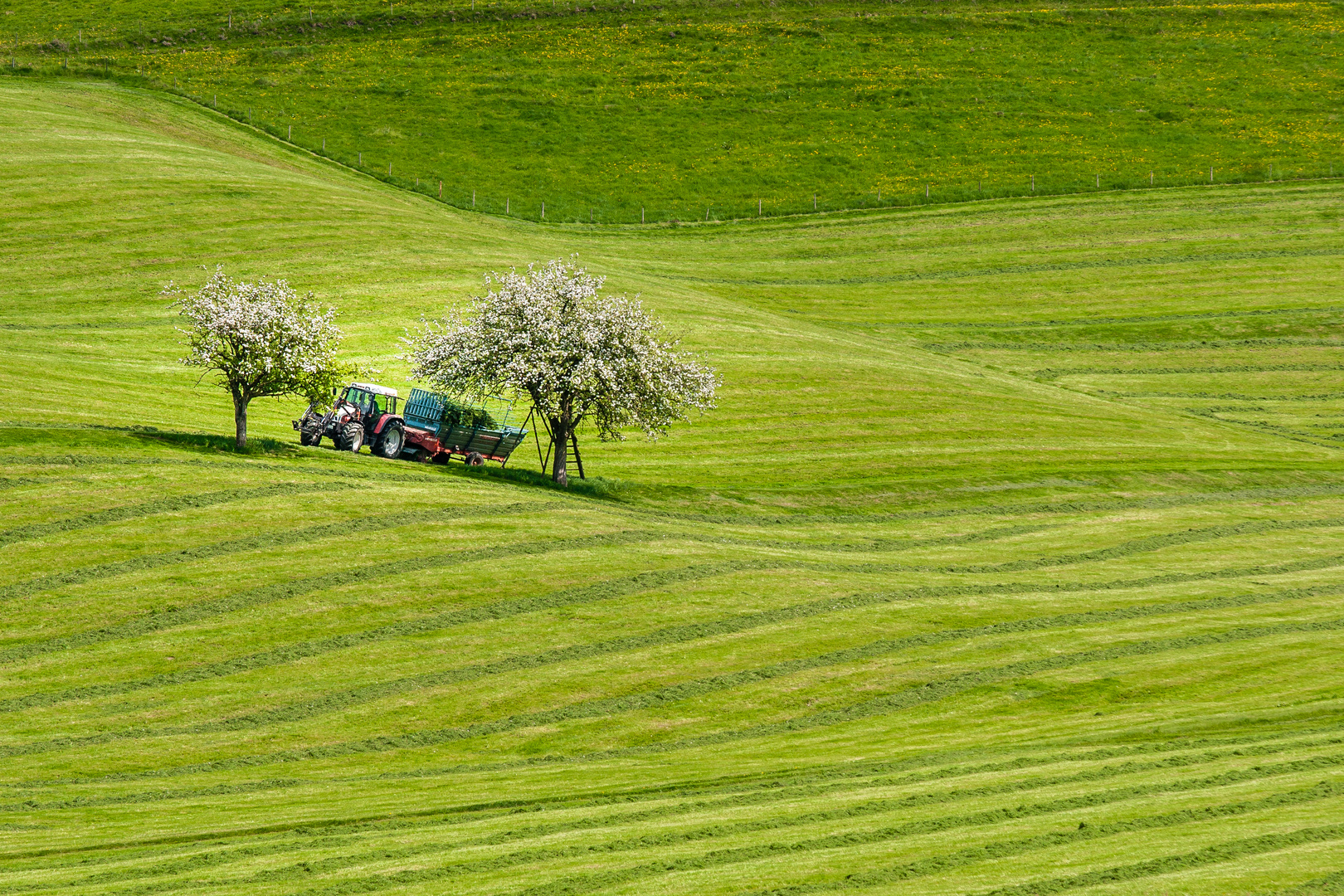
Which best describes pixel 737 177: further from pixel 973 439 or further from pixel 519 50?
pixel 973 439

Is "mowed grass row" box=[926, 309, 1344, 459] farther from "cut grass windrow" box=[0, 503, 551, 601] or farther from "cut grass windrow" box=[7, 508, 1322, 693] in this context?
"cut grass windrow" box=[0, 503, 551, 601]

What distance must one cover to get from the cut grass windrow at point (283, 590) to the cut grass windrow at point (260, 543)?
2.10 metres

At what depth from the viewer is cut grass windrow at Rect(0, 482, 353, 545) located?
38188mm

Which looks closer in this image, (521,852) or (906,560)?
(521,852)

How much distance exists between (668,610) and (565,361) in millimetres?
12614

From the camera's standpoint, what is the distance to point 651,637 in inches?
1480

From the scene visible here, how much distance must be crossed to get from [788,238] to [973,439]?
3828cm

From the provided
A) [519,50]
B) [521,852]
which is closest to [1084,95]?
[519,50]

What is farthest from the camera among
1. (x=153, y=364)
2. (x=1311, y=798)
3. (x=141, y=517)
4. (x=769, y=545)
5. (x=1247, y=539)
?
(x=153, y=364)

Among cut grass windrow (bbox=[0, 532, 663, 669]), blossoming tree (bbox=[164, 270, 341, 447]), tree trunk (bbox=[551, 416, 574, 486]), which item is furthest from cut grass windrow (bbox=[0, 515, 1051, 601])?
blossoming tree (bbox=[164, 270, 341, 447])

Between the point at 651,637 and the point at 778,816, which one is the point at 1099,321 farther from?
the point at 778,816

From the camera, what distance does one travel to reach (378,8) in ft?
415

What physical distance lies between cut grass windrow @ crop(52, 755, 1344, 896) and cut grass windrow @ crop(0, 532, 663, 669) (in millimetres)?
12121

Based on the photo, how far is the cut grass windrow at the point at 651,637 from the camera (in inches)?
1235
